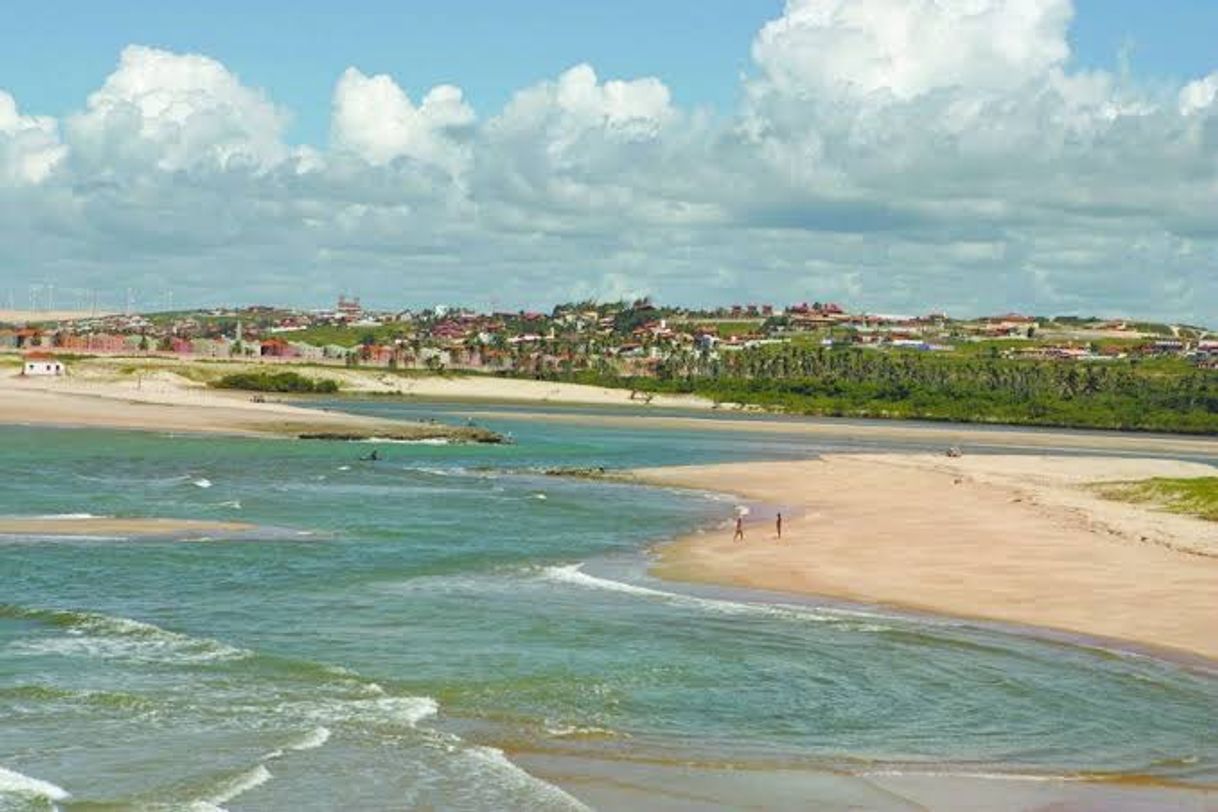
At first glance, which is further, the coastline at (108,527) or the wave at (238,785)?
the coastline at (108,527)

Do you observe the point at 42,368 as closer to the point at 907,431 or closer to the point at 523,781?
the point at 907,431

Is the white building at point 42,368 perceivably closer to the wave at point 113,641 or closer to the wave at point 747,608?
the wave at point 747,608

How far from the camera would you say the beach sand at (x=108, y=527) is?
5400 cm

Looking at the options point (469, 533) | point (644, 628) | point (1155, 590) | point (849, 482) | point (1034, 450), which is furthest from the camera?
point (1034, 450)

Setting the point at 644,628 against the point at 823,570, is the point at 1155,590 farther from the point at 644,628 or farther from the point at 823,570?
the point at 644,628

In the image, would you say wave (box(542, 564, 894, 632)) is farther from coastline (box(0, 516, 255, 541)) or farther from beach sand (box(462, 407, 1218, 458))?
beach sand (box(462, 407, 1218, 458))

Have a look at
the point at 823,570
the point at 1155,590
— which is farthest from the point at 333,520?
the point at 1155,590

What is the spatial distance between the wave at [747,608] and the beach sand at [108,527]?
1709cm

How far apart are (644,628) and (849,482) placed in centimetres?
5184

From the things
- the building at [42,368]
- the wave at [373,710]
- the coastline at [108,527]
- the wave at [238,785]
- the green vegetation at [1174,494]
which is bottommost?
the coastline at [108,527]

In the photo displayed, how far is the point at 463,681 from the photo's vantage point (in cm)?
3156

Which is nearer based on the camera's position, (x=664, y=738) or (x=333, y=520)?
(x=664, y=738)

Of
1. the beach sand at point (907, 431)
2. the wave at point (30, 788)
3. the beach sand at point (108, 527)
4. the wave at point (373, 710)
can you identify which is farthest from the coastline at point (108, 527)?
the beach sand at point (907, 431)

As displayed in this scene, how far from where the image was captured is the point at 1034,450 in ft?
426
